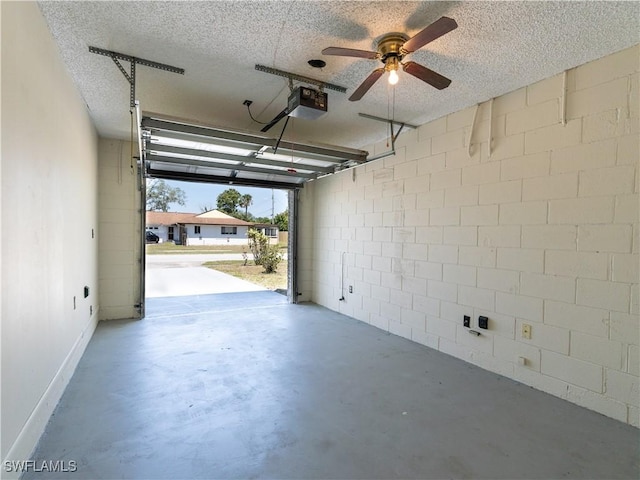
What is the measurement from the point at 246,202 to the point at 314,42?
70.5 feet

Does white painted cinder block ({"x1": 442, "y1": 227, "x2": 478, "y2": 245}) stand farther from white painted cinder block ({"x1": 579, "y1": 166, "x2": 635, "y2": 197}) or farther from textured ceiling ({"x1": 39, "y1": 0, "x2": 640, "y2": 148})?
textured ceiling ({"x1": 39, "y1": 0, "x2": 640, "y2": 148})

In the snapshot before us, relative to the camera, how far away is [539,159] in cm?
280

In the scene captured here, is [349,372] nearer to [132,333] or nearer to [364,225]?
[364,225]

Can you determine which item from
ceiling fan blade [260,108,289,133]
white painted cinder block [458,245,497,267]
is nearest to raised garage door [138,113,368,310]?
ceiling fan blade [260,108,289,133]

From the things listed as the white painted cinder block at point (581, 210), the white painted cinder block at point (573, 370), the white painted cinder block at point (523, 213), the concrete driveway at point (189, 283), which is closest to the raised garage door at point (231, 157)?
the white painted cinder block at point (523, 213)

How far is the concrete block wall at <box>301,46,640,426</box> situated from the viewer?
233 cm

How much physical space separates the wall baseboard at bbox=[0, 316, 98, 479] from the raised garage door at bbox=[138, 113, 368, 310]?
210 cm

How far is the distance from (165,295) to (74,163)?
4424mm

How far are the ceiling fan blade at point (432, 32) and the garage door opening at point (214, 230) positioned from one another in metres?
9.36

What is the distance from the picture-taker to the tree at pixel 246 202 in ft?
74.9

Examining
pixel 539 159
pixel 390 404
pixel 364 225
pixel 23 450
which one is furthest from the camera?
pixel 364 225

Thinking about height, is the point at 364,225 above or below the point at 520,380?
above

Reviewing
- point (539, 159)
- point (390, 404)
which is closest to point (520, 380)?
point (390, 404)

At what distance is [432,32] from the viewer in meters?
1.75
